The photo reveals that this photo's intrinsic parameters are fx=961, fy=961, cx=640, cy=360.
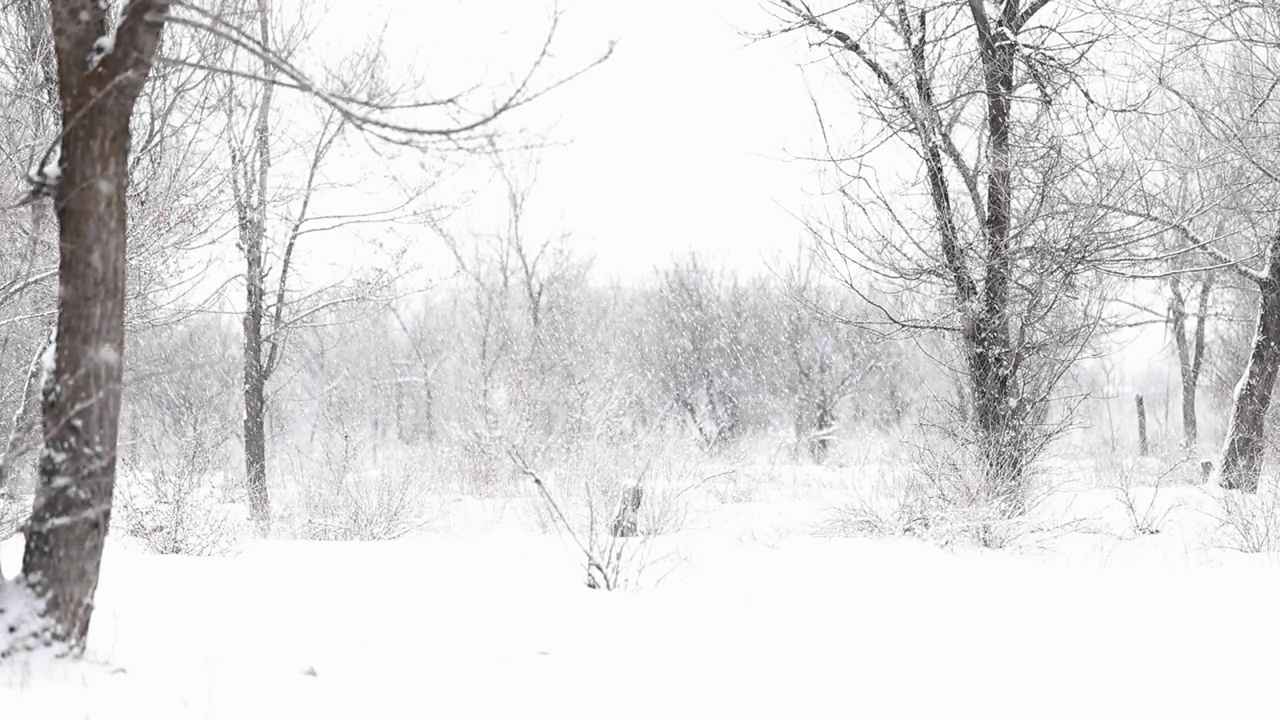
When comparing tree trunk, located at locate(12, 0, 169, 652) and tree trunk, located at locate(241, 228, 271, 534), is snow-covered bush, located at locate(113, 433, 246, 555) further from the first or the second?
tree trunk, located at locate(12, 0, 169, 652)

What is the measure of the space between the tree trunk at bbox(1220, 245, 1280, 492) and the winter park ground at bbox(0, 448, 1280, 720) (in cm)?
686

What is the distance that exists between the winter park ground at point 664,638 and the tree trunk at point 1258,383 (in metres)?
6.86

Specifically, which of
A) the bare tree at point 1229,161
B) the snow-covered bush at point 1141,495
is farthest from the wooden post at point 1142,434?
the bare tree at point 1229,161

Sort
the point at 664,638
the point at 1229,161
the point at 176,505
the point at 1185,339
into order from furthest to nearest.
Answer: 1. the point at 1185,339
2. the point at 1229,161
3. the point at 176,505
4. the point at 664,638

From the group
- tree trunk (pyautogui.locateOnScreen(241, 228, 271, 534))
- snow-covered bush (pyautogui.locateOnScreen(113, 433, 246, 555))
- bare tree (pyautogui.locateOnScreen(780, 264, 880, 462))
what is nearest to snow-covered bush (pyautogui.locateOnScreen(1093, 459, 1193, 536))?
snow-covered bush (pyautogui.locateOnScreen(113, 433, 246, 555))

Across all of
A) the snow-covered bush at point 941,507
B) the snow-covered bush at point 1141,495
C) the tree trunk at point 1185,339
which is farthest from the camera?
the tree trunk at point 1185,339

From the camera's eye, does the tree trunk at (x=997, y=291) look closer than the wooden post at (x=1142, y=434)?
Yes

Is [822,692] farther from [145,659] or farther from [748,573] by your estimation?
[145,659]

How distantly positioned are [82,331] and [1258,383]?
14.9 m

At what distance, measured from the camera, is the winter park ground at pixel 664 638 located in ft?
12.6

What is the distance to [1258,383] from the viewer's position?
13.7m

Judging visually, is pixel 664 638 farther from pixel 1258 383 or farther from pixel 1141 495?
pixel 1258 383

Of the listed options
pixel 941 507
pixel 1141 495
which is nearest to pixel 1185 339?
pixel 1141 495

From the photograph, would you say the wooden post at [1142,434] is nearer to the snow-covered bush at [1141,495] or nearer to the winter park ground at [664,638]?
the snow-covered bush at [1141,495]
